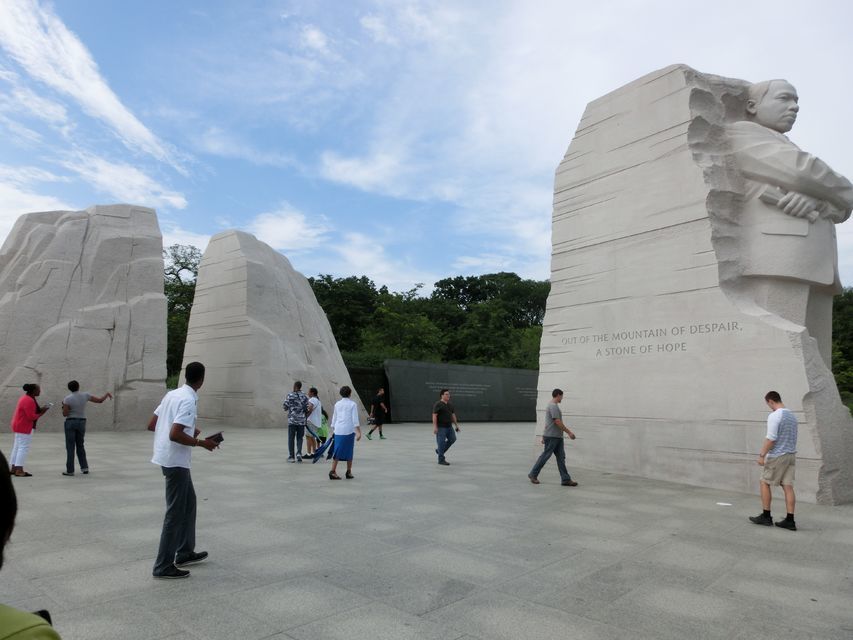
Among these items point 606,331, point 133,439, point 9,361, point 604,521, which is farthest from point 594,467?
point 9,361

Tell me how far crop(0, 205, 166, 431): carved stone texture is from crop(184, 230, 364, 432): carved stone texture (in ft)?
7.78

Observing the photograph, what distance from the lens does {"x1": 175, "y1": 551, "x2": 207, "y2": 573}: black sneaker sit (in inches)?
178

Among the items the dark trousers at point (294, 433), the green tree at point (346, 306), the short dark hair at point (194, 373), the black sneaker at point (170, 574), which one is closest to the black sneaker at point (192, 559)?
the black sneaker at point (170, 574)

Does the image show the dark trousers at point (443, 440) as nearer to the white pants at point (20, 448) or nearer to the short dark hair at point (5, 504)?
the white pants at point (20, 448)

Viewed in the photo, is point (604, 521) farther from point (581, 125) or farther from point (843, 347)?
point (843, 347)

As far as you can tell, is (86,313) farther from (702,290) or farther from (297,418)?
(702,290)

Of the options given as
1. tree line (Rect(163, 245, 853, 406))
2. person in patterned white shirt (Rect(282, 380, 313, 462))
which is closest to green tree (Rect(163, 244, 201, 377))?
tree line (Rect(163, 245, 853, 406))

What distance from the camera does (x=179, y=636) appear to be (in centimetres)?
328

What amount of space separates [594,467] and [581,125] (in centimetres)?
635

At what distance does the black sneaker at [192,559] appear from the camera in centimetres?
452

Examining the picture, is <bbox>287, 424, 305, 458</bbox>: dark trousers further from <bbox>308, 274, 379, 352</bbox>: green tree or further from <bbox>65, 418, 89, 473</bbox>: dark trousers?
<bbox>308, 274, 379, 352</bbox>: green tree

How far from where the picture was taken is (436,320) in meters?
42.7

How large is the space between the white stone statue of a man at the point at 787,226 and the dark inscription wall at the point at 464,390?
47.9 ft

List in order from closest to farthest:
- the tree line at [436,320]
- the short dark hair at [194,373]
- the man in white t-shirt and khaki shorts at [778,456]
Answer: the short dark hair at [194,373] → the man in white t-shirt and khaki shorts at [778,456] → the tree line at [436,320]
